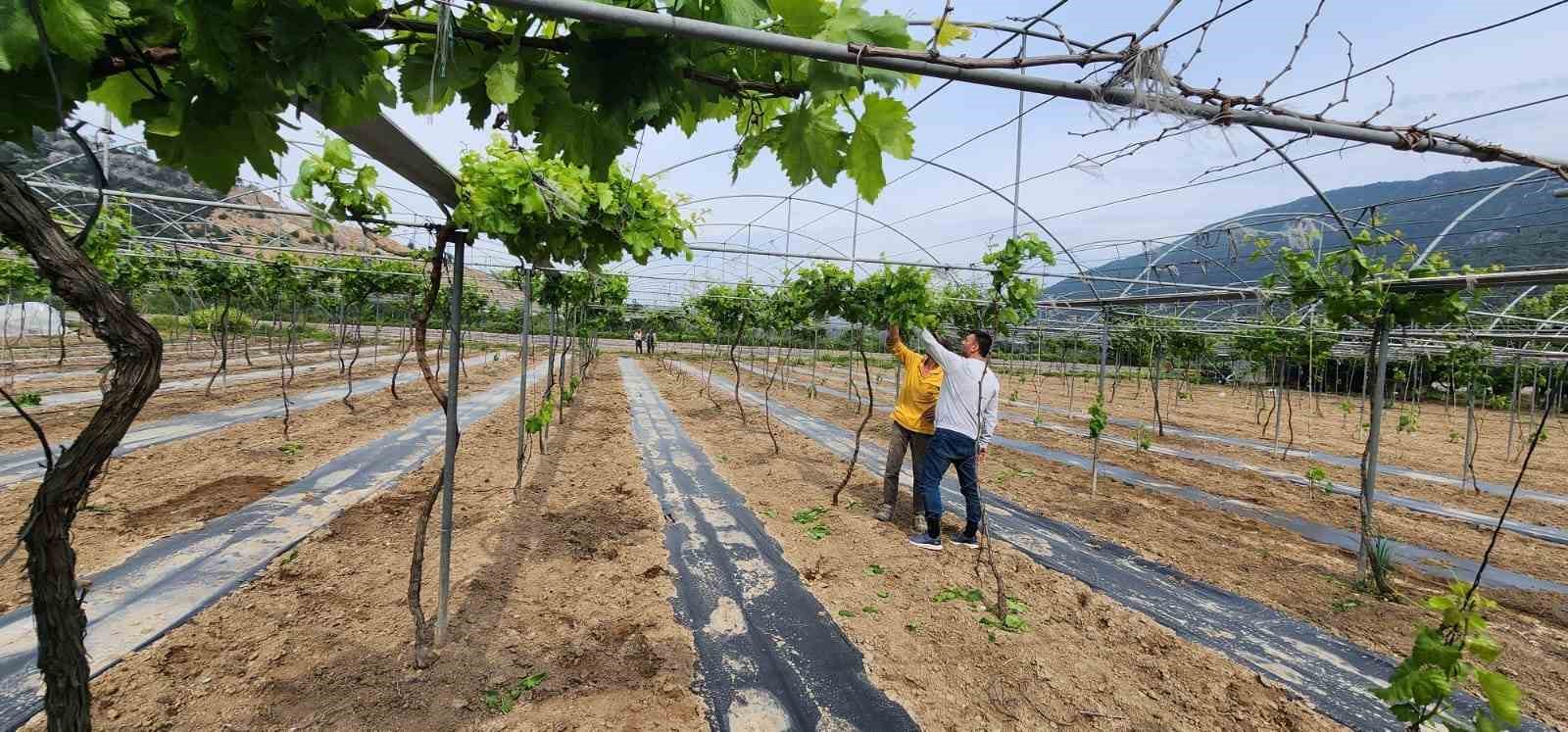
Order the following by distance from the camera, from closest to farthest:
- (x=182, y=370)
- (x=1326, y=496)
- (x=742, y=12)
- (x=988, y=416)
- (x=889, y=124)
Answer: (x=742, y=12), (x=889, y=124), (x=988, y=416), (x=1326, y=496), (x=182, y=370)

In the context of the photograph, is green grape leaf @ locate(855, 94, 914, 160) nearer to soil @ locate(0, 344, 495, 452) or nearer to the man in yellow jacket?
the man in yellow jacket

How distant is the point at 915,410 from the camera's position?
19.5 ft

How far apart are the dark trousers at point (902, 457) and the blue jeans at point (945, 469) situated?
0.43 m

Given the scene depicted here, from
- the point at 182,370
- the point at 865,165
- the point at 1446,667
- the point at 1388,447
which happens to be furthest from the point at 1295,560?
the point at 182,370

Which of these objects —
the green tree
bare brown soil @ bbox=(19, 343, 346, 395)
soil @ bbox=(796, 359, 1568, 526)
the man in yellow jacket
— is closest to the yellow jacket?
the man in yellow jacket

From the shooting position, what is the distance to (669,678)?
3.20m

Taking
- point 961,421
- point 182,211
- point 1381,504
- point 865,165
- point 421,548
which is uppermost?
point 182,211

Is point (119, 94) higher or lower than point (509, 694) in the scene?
higher

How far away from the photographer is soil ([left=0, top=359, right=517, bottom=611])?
443 centimetres

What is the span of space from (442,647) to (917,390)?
A: 429 cm

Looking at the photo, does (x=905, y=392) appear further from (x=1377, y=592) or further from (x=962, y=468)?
(x=1377, y=592)

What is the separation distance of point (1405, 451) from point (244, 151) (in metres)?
19.6

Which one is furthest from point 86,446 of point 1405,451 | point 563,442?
point 1405,451

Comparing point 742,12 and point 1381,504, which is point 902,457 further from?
point 1381,504
